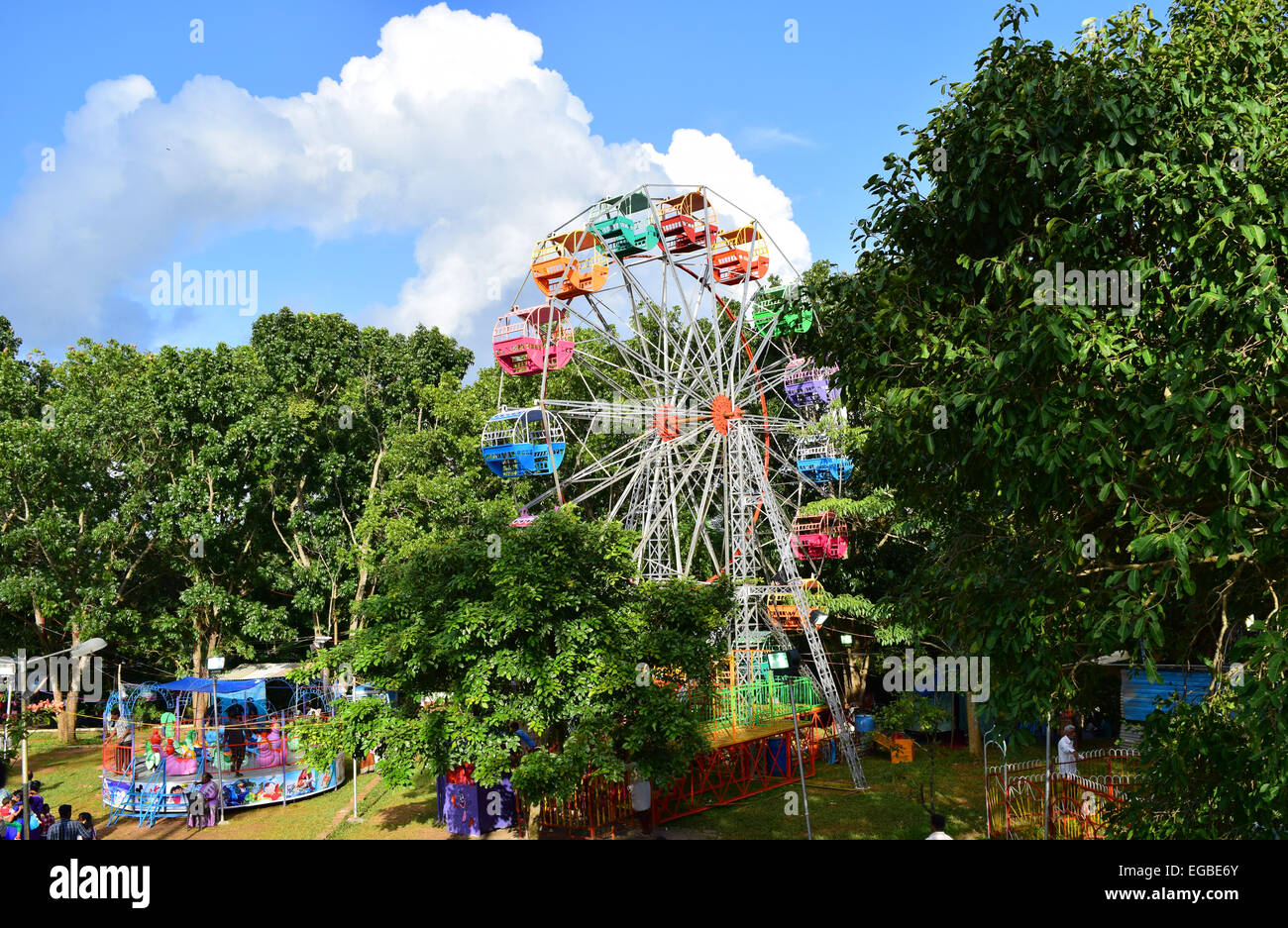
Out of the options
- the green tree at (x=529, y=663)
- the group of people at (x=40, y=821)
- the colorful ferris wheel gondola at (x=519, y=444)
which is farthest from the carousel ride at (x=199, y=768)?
the colorful ferris wheel gondola at (x=519, y=444)

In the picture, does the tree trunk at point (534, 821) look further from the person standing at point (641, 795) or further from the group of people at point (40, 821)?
the group of people at point (40, 821)

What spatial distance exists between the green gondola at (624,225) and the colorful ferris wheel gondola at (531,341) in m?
2.23

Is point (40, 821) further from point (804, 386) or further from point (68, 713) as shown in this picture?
point (804, 386)

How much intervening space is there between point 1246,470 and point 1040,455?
126 centimetres

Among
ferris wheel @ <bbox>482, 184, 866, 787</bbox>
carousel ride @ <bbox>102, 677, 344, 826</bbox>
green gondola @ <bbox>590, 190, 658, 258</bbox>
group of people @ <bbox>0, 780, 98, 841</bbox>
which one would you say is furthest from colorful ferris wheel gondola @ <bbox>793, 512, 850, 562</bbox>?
group of people @ <bbox>0, 780, 98, 841</bbox>

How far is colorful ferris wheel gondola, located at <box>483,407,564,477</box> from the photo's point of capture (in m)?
24.3

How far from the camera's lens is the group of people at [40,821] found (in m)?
11.0

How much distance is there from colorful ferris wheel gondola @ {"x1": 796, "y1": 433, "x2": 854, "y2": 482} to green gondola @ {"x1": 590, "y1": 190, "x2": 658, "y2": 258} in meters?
6.68

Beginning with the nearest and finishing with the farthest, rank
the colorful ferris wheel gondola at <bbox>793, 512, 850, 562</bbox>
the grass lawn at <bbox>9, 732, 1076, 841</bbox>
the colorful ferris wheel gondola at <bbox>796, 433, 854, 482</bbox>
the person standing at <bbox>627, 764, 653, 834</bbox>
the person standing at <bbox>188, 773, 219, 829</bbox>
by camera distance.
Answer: the person standing at <bbox>627, 764, 653, 834</bbox> < the grass lawn at <bbox>9, 732, 1076, 841</bbox> < the person standing at <bbox>188, 773, 219, 829</bbox> < the colorful ferris wheel gondola at <bbox>793, 512, 850, 562</bbox> < the colorful ferris wheel gondola at <bbox>796, 433, 854, 482</bbox>

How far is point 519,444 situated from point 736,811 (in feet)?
37.2

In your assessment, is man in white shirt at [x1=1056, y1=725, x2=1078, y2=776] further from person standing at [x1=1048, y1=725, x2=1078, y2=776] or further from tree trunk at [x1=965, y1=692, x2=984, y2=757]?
tree trunk at [x1=965, y1=692, x2=984, y2=757]

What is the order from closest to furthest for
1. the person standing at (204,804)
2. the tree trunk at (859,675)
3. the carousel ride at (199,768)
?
the person standing at (204,804)
the carousel ride at (199,768)
the tree trunk at (859,675)

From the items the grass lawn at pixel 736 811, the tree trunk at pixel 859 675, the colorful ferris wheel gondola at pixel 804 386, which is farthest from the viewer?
the tree trunk at pixel 859 675
